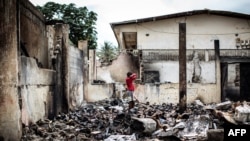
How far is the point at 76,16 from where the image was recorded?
31.6 meters

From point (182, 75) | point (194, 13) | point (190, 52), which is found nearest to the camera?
point (182, 75)

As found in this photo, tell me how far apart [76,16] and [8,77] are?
26037mm

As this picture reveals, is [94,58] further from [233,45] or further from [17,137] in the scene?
[17,137]

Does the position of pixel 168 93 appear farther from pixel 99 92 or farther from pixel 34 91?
pixel 34 91

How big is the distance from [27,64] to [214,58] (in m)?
12.4

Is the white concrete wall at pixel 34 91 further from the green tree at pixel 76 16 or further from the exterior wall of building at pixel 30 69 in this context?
the green tree at pixel 76 16

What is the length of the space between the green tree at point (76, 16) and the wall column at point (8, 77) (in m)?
24.7

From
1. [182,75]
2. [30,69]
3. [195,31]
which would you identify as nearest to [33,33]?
[30,69]

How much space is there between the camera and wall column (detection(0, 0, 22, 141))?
6109mm

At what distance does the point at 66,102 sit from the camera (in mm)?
10805

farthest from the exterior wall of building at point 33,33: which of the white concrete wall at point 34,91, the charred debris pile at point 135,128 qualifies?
the charred debris pile at point 135,128

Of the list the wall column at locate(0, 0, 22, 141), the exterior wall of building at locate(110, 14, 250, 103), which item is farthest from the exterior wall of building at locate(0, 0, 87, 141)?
the exterior wall of building at locate(110, 14, 250, 103)

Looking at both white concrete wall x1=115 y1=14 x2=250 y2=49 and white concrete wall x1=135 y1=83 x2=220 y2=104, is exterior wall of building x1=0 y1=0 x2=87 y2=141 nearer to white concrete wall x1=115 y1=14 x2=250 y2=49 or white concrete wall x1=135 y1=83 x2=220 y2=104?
white concrete wall x1=135 y1=83 x2=220 y2=104

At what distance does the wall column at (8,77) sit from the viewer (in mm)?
6109
